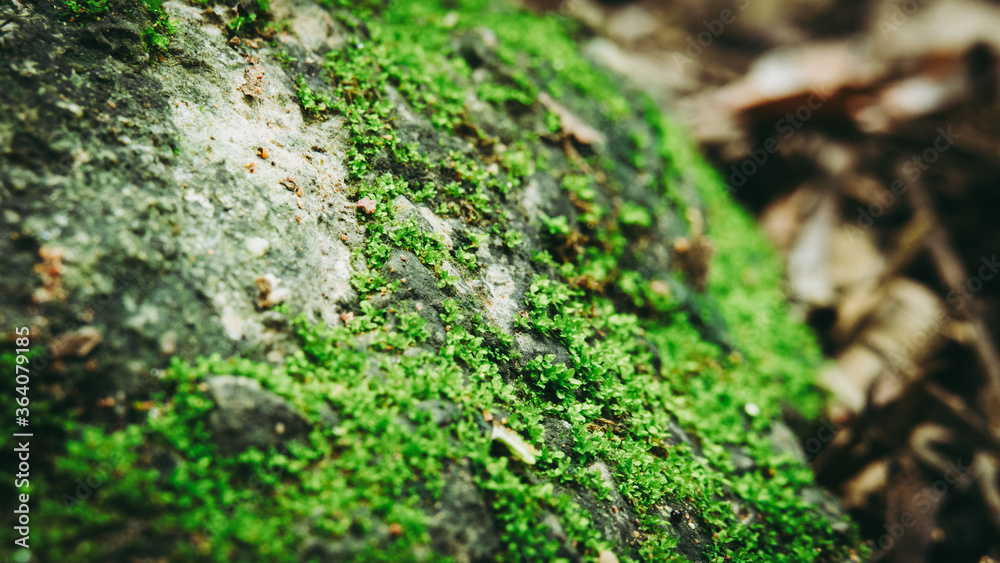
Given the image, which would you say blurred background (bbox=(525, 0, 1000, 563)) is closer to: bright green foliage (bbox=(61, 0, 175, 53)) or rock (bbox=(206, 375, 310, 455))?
rock (bbox=(206, 375, 310, 455))

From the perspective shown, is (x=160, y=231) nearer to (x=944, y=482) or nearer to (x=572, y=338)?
(x=572, y=338)

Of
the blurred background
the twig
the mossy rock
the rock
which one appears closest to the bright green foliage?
the mossy rock

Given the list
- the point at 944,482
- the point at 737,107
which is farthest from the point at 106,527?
the point at 737,107

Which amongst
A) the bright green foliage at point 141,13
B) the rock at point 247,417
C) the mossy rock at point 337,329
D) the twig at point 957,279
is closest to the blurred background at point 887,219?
the twig at point 957,279

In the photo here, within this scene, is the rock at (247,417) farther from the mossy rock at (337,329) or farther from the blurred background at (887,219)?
the blurred background at (887,219)

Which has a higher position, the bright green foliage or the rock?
the bright green foliage
